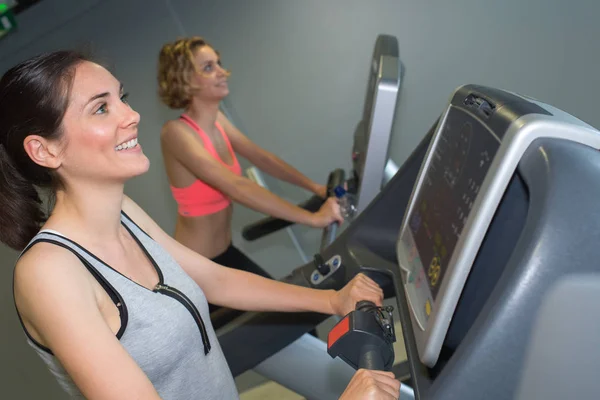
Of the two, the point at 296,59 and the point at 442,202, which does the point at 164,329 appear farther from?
the point at 296,59

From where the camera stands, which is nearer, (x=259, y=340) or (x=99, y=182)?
(x=99, y=182)

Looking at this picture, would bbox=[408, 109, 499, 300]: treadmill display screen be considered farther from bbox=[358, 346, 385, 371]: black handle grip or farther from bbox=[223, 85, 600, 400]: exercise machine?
bbox=[358, 346, 385, 371]: black handle grip

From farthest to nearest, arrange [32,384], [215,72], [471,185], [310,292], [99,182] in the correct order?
[32,384] < [215,72] < [310,292] < [99,182] < [471,185]

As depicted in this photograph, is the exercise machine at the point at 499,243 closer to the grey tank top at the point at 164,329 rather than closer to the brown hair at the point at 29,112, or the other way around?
the grey tank top at the point at 164,329

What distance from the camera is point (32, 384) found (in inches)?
117

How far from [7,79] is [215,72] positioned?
1.31 m

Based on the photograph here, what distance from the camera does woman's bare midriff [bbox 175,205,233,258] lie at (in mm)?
2365

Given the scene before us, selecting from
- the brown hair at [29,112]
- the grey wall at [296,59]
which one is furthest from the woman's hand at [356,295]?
the grey wall at [296,59]

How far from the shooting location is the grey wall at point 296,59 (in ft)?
8.54

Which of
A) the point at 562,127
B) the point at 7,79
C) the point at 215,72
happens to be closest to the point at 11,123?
the point at 7,79

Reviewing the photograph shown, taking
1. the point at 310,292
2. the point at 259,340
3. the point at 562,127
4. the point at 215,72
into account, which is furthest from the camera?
the point at 215,72

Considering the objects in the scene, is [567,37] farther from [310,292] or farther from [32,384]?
[32,384]

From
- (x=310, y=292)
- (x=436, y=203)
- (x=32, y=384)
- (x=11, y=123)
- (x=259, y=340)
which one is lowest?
(x=32, y=384)

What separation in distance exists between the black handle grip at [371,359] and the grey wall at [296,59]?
6.04ft
